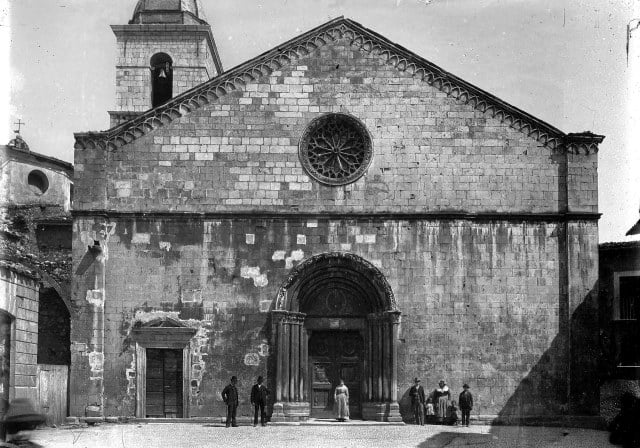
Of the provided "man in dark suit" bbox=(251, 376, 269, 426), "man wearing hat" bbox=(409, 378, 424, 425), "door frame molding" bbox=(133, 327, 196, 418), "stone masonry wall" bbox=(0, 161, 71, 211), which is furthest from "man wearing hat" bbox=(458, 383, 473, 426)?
"stone masonry wall" bbox=(0, 161, 71, 211)

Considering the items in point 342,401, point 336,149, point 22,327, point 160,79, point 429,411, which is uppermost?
point 160,79

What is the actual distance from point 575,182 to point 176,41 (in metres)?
18.6

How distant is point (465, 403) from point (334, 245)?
567 centimetres

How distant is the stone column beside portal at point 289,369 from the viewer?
86.7 feet

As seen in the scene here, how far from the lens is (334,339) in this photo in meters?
27.6

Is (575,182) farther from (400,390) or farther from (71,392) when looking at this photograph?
(71,392)

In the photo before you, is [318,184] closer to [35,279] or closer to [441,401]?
[441,401]

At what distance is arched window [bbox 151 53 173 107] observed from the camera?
3891 centimetres

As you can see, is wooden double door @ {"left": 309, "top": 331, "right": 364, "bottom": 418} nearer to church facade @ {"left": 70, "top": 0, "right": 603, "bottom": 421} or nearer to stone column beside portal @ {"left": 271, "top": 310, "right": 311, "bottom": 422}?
church facade @ {"left": 70, "top": 0, "right": 603, "bottom": 421}

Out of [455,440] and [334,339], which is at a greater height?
[334,339]

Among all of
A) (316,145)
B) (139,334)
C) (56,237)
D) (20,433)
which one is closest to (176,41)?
(56,237)

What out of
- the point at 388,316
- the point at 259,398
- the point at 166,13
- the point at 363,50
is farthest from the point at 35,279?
the point at 166,13

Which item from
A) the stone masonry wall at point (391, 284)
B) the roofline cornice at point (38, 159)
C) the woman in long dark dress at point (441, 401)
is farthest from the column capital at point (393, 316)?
the roofline cornice at point (38, 159)

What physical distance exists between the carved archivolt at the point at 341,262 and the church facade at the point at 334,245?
43 mm
